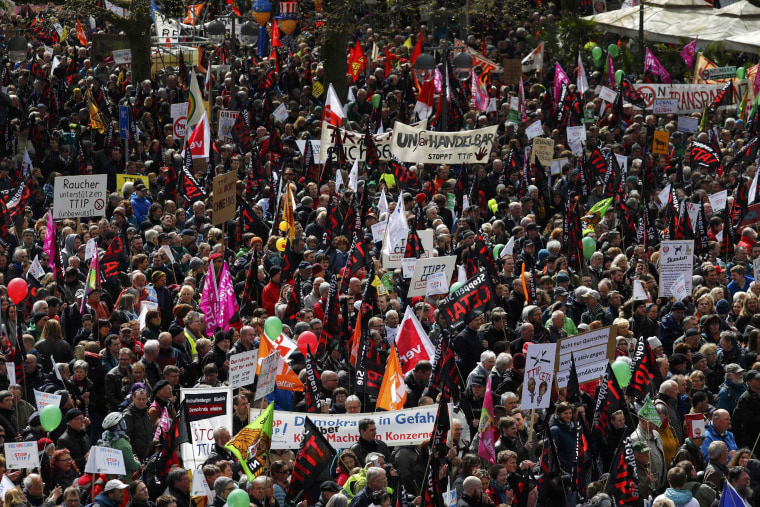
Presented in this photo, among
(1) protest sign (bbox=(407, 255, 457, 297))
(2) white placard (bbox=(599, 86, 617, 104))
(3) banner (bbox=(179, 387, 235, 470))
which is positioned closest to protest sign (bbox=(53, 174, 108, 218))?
(1) protest sign (bbox=(407, 255, 457, 297))

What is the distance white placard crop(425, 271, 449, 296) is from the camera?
16.2 m

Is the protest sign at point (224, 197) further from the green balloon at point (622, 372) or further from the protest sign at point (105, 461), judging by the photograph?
the protest sign at point (105, 461)

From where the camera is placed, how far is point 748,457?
39.8 feet

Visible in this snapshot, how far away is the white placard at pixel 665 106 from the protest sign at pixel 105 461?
1703 centimetres

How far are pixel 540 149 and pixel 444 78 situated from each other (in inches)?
139

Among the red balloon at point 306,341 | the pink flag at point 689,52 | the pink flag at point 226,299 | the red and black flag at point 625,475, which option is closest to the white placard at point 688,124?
the pink flag at point 689,52

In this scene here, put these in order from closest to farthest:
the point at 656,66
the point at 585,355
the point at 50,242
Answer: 1. the point at 585,355
2. the point at 50,242
3. the point at 656,66

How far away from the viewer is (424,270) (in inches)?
635

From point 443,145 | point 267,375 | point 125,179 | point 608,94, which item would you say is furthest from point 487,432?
point 608,94

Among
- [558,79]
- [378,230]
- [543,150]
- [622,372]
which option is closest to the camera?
[622,372]

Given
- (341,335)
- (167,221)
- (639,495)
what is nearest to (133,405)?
(341,335)

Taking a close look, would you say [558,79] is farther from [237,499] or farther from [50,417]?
[237,499]

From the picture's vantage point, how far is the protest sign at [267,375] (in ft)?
43.1

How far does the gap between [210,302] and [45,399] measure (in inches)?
138
